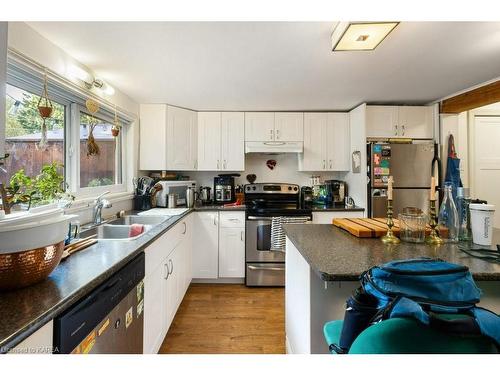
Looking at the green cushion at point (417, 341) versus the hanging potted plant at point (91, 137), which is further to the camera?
the hanging potted plant at point (91, 137)

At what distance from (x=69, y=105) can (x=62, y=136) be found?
0.27 metres

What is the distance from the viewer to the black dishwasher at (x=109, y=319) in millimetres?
817

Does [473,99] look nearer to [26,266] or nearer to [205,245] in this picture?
[205,245]

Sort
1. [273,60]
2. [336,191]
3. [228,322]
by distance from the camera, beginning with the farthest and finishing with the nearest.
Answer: [336,191] < [228,322] < [273,60]

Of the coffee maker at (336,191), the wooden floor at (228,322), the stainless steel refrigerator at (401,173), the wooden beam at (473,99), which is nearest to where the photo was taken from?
the wooden floor at (228,322)

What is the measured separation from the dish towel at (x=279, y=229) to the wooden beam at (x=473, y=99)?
2.06 meters

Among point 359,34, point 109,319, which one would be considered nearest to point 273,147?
point 359,34

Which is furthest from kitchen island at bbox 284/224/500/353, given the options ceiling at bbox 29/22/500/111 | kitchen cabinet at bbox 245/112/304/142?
kitchen cabinet at bbox 245/112/304/142

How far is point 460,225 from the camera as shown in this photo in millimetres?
1370

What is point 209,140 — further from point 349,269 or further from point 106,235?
point 349,269

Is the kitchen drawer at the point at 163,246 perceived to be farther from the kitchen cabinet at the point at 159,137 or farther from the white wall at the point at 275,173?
the white wall at the point at 275,173

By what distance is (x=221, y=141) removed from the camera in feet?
11.2

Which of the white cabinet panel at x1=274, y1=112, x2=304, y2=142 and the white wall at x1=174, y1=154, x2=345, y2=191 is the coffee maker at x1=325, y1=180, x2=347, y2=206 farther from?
the white cabinet panel at x1=274, y1=112, x2=304, y2=142

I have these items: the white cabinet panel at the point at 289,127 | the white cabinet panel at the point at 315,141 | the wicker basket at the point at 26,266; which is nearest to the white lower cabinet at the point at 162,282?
the wicker basket at the point at 26,266
